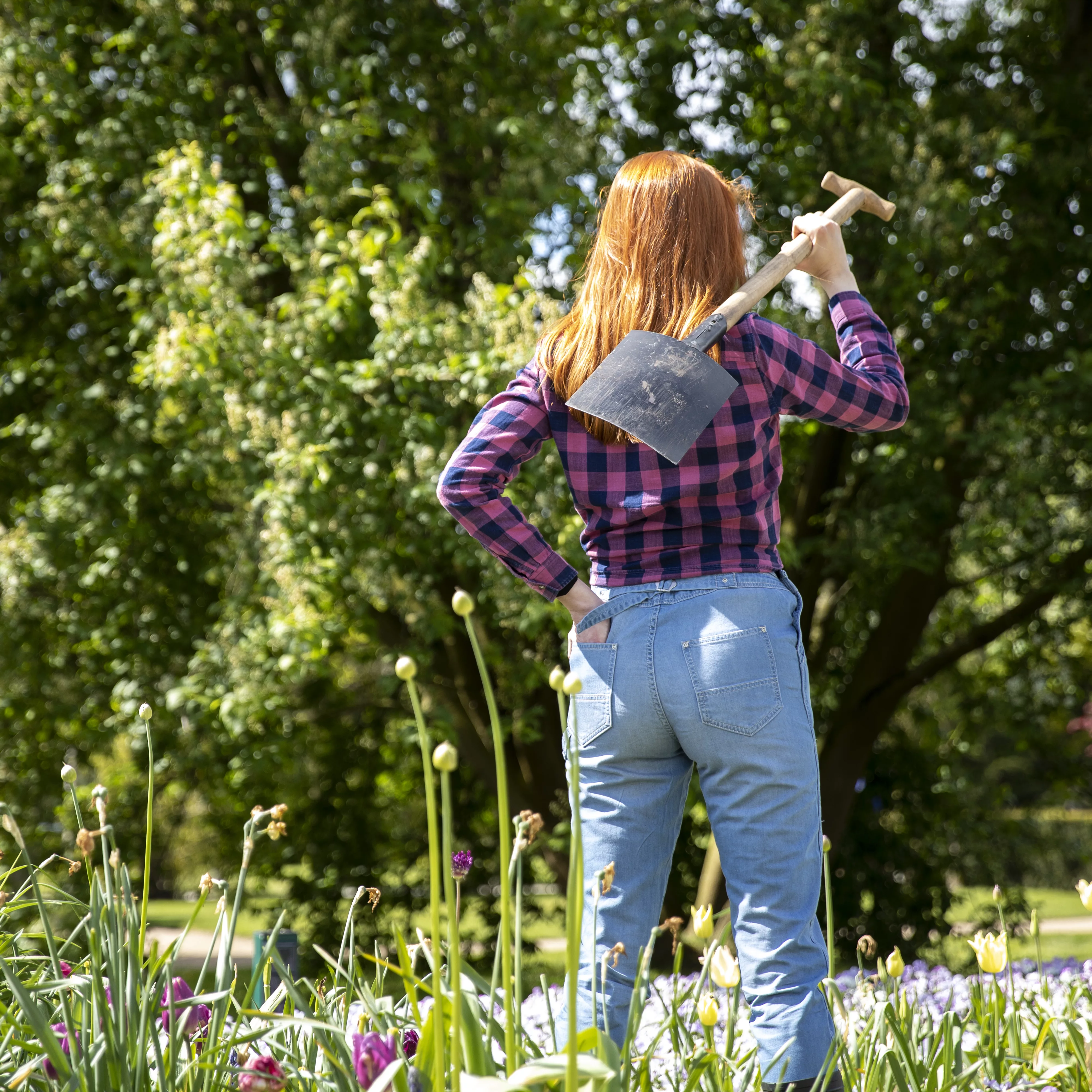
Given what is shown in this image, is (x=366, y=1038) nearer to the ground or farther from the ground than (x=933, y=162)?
nearer to the ground

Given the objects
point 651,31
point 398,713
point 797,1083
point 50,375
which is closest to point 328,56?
point 651,31

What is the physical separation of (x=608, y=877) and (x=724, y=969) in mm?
184

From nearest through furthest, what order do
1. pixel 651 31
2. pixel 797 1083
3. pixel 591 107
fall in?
1. pixel 797 1083
2. pixel 651 31
3. pixel 591 107

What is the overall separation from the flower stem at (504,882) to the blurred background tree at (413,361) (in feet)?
7.58

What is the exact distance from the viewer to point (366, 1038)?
3.67 ft

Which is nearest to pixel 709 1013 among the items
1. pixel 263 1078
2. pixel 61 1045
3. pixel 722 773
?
pixel 722 773

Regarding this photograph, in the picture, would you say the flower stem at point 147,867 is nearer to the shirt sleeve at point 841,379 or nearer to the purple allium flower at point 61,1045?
the purple allium flower at point 61,1045

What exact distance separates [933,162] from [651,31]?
1.34 meters

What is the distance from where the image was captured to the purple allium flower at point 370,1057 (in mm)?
1102

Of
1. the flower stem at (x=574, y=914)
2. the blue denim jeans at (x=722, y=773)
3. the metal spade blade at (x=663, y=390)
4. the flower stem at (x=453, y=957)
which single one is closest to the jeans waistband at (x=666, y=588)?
the blue denim jeans at (x=722, y=773)

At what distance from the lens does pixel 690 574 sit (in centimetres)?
160

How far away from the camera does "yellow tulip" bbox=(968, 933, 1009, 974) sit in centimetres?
158

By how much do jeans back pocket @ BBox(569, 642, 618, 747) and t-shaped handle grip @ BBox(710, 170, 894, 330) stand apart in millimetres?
482

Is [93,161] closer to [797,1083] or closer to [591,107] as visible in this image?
[591,107]
